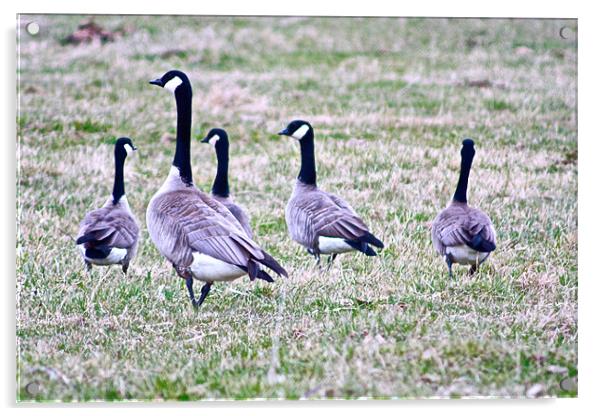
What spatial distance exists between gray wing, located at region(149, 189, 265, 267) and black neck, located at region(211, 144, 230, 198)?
0.38m

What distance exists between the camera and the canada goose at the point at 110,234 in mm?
6000

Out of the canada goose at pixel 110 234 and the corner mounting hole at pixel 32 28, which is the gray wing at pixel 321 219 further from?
the corner mounting hole at pixel 32 28

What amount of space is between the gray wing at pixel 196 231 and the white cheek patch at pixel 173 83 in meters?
0.80

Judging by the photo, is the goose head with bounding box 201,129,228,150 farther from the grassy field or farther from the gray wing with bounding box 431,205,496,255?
the gray wing with bounding box 431,205,496,255

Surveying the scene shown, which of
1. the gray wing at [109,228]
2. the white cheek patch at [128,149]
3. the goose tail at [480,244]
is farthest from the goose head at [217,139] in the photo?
the goose tail at [480,244]

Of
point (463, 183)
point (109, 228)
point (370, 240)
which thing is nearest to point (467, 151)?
point (463, 183)

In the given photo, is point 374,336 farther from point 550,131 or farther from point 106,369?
point 550,131

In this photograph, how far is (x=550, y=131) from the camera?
260 inches

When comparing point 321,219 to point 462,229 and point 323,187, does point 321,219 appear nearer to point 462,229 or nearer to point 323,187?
point 323,187

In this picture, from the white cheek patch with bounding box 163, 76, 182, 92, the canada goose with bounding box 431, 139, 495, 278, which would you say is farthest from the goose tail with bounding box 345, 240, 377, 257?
the white cheek patch with bounding box 163, 76, 182, 92

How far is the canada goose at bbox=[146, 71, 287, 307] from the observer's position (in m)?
5.51

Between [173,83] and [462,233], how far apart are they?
221 centimetres

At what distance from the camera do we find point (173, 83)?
6.26m
